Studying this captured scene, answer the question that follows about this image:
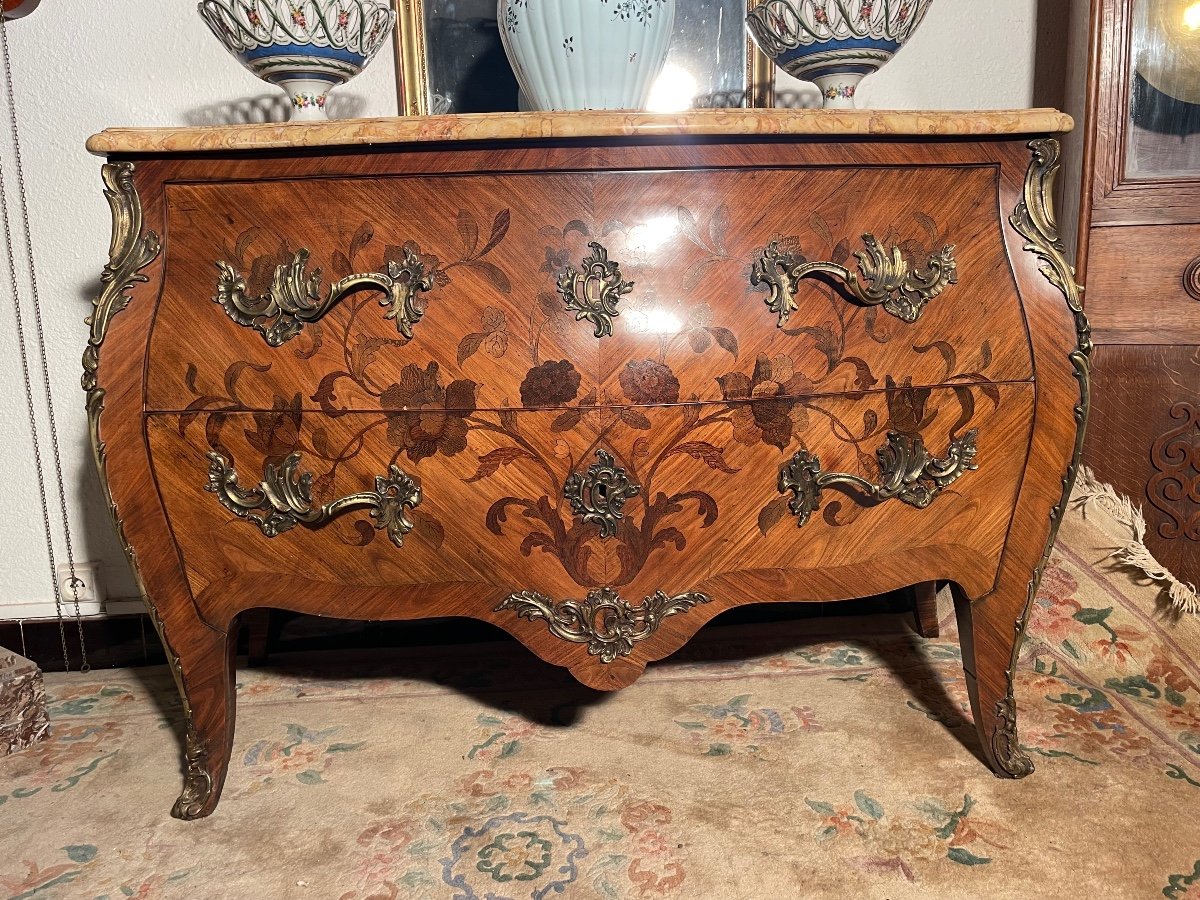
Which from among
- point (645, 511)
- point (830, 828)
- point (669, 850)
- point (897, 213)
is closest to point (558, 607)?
point (645, 511)

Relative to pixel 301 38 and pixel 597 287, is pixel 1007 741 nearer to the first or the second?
pixel 597 287

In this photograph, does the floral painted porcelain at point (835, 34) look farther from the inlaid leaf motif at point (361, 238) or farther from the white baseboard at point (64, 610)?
the white baseboard at point (64, 610)

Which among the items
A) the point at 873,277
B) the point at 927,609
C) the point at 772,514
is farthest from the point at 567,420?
Result: the point at 927,609

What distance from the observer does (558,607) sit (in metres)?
1.09

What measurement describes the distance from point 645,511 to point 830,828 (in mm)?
497

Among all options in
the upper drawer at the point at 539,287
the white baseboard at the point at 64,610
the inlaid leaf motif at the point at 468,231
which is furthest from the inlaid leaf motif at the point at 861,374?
the white baseboard at the point at 64,610

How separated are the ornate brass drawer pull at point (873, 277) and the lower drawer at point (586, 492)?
0.11m

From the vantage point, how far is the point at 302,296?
1.02m

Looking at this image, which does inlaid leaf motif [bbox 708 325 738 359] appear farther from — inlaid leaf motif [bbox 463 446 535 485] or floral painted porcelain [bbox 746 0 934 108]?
floral painted porcelain [bbox 746 0 934 108]

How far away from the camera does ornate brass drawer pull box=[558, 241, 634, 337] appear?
1.01 m

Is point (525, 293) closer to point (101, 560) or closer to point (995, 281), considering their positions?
point (995, 281)

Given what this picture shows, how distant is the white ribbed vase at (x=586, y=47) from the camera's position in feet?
4.03

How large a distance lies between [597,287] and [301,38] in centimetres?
62

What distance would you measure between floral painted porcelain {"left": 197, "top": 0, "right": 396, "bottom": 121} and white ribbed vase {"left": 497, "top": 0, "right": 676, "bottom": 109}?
219mm
